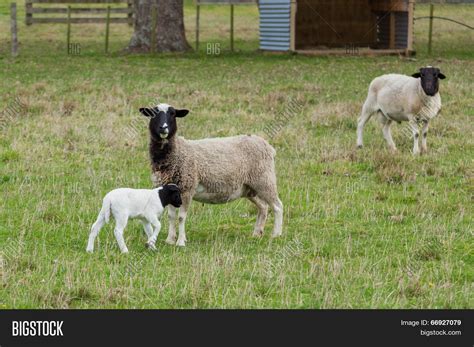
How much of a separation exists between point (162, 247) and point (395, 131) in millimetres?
8169

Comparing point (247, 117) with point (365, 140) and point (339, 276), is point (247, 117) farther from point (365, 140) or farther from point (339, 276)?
point (339, 276)

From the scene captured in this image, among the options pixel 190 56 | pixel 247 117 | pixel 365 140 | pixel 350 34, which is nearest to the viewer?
pixel 365 140

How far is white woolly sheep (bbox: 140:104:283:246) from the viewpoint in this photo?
9734 millimetres

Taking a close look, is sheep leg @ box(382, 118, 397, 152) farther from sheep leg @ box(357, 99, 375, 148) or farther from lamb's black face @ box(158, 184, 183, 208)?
lamb's black face @ box(158, 184, 183, 208)

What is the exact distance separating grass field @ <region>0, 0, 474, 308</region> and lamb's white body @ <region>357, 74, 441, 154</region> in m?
0.38

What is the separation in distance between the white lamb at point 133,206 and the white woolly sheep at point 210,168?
1.35 feet

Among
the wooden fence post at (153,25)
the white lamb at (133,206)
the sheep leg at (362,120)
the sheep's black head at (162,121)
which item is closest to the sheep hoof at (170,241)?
the white lamb at (133,206)

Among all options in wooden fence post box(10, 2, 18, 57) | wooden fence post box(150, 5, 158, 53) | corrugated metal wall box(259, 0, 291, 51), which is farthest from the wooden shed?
wooden fence post box(10, 2, 18, 57)

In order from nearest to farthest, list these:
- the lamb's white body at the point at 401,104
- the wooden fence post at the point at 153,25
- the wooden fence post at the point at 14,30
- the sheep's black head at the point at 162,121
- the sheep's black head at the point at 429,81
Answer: the sheep's black head at the point at 162,121
the sheep's black head at the point at 429,81
the lamb's white body at the point at 401,104
the wooden fence post at the point at 14,30
the wooden fence post at the point at 153,25

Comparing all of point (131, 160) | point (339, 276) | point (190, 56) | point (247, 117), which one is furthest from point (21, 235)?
point (190, 56)

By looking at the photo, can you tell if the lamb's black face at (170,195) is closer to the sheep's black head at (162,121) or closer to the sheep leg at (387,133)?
the sheep's black head at (162,121)

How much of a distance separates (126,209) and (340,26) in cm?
2718

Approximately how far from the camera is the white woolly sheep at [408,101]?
48.4ft

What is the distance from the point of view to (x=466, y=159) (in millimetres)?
13992
